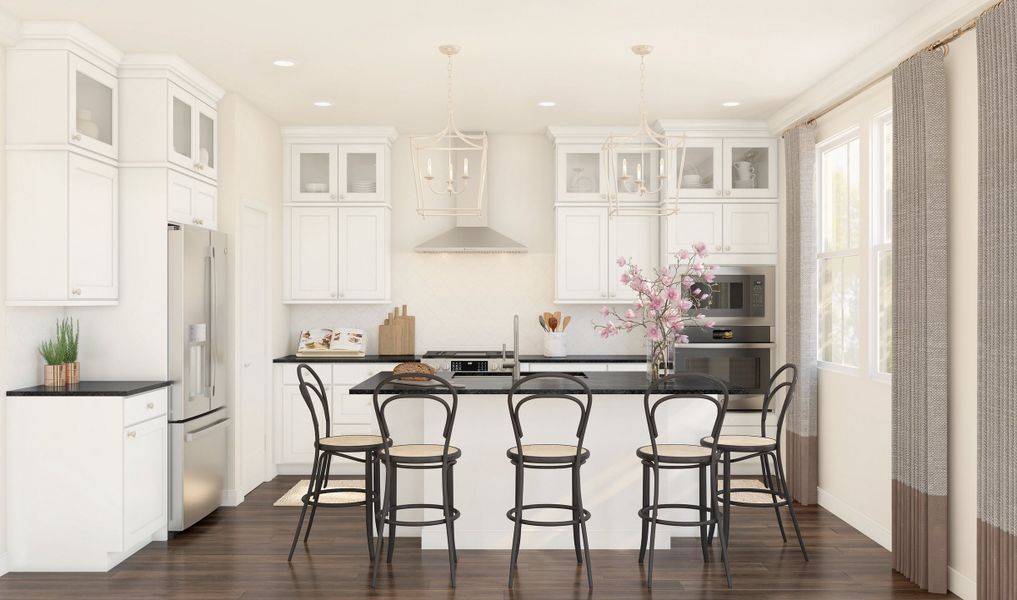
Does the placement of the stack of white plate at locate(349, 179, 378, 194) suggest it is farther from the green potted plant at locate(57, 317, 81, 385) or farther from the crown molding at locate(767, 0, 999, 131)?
the crown molding at locate(767, 0, 999, 131)

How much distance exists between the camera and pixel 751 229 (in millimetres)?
6516

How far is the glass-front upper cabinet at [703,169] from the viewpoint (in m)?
6.54

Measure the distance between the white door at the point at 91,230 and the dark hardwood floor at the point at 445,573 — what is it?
5.09 feet

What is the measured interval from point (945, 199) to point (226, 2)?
373 centimetres

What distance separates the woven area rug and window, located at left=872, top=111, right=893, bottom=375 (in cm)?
353

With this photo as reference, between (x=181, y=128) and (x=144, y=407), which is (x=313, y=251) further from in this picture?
(x=144, y=407)

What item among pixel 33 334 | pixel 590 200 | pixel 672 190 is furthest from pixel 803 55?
pixel 33 334

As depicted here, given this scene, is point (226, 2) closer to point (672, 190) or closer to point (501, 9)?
point (501, 9)

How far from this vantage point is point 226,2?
154 inches

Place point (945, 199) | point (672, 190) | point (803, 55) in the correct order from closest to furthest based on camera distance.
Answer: point (945, 199), point (803, 55), point (672, 190)

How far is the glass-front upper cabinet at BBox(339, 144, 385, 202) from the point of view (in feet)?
22.4

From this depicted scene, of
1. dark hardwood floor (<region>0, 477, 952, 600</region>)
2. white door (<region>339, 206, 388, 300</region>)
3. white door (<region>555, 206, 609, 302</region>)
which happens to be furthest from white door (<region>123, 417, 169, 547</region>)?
white door (<region>555, 206, 609, 302</region>)

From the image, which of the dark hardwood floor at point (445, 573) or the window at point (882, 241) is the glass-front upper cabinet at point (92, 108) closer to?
the dark hardwood floor at point (445, 573)

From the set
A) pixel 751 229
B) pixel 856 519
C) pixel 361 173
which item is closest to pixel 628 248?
pixel 751 229
